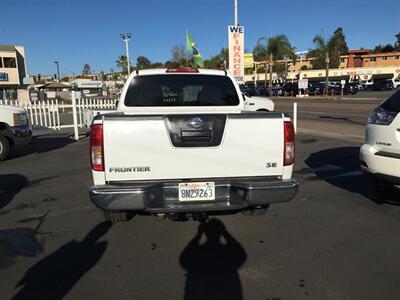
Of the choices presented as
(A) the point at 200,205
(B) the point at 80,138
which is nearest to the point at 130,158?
(A) the point at 200,205

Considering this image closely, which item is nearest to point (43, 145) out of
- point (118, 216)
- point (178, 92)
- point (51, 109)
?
point (51, 109)

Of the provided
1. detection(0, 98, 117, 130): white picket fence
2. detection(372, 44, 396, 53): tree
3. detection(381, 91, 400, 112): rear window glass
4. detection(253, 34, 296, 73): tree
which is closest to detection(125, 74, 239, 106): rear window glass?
detection(381, 91, 400, 112): rear window glass

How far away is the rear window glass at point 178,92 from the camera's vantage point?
559cm

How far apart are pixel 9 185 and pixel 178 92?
388cm

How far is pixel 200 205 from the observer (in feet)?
13.7

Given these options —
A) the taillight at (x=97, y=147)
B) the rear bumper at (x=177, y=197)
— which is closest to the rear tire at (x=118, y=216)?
the rear bumper at (x=177, y=197)

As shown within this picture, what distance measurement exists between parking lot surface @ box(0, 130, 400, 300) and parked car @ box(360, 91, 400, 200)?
61cm

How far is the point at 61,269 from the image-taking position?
3902mm

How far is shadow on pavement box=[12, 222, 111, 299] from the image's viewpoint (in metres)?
3.48

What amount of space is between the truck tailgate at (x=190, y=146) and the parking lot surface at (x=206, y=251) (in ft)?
2.82

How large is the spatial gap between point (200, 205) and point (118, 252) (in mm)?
1042

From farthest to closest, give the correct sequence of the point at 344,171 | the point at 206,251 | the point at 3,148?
the point at 3,148
the point at 344,171
the point at 206,251

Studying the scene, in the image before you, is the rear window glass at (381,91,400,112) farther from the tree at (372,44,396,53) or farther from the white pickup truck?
the tree at (372,44,396,53)

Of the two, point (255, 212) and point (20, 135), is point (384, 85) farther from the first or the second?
point (255, 212)
